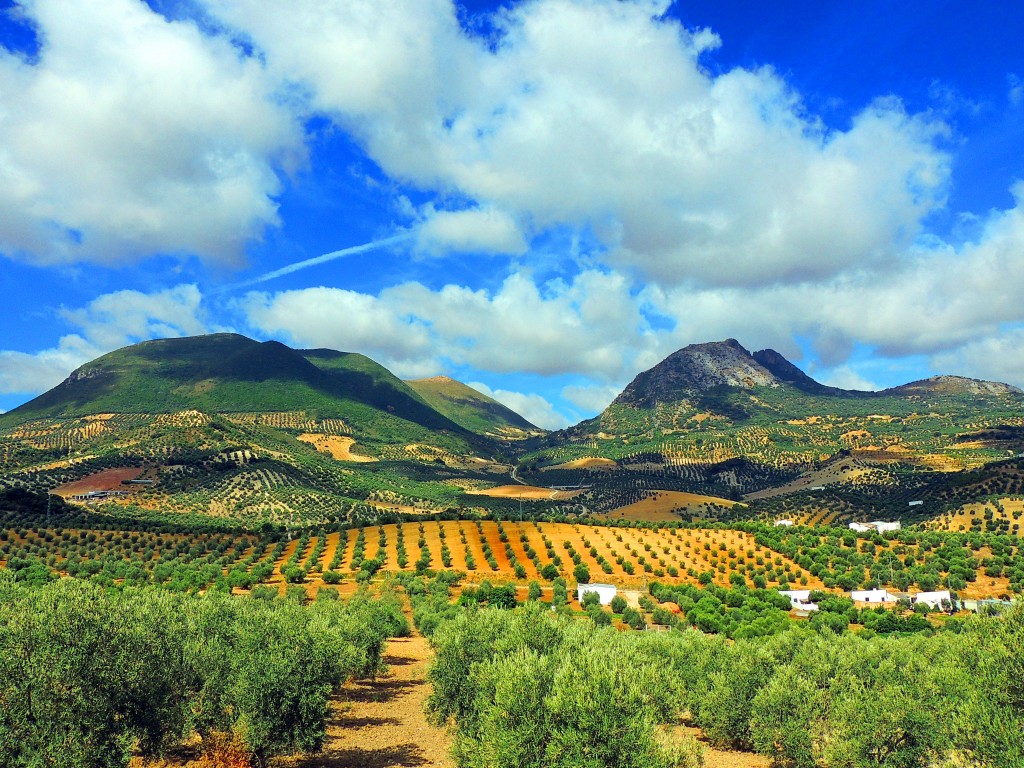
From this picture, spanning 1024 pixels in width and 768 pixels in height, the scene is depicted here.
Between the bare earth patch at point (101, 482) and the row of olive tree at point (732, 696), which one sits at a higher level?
the bare earth patch at point (101, 482)

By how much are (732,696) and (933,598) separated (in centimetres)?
6159

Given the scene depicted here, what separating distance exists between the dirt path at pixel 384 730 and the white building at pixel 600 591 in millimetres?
33024

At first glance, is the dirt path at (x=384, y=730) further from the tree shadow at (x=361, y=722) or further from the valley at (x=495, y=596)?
the valley at (x=495, y=596)

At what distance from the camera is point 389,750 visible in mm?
28875

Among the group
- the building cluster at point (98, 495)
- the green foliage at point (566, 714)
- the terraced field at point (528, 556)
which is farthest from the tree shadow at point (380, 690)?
the building cluster at point (98, 495)

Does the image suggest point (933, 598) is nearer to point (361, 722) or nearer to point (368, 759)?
point (361, 722)

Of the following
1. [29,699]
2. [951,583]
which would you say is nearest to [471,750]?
[29,699]

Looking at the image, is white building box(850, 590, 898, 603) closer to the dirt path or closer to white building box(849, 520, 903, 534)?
white building box(849, 520, 903, 534)

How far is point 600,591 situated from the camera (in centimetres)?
7419

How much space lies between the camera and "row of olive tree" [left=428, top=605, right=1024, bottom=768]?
734 inches

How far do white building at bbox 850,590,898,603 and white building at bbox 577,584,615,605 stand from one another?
97.5 ft

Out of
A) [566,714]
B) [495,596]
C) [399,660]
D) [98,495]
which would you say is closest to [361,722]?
[399,660]

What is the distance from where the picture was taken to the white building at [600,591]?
239ft

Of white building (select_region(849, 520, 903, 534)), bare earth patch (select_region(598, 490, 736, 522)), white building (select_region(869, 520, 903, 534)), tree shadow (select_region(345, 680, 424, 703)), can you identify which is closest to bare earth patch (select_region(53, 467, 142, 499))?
bare earth patch (select_region(598, 490, 736, 522))
